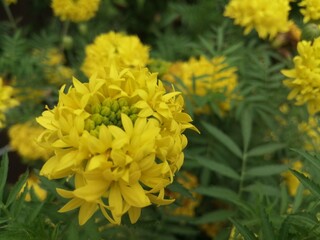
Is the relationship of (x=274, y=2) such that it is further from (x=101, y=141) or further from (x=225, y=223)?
(x=101, y=141)

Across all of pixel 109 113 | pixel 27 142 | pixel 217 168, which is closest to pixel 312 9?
pixel 217 168

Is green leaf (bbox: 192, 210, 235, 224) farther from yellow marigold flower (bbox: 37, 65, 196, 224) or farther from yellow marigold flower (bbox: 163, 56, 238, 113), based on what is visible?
yellow marigold flower (bbox: 37, 65, 196, 224)

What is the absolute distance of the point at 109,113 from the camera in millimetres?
849

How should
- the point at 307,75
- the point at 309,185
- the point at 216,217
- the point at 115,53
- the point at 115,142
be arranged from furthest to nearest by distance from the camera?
the point at 115,53 → the point at 216,217 → the point at 307,75 → the point at 309,185 → the point at 115,142

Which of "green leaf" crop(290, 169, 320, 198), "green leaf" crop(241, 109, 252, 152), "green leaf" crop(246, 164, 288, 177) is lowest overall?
"green leaf" crop(246, 164, 288, 177)

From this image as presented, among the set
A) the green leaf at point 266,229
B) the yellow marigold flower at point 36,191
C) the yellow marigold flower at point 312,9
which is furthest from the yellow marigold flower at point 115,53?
the green leaf at point 266,229

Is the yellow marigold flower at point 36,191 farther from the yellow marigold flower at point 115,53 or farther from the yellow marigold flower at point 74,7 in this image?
the yellow marigold flower at point 74,7

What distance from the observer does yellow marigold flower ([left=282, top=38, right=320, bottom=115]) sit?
1.23 metres

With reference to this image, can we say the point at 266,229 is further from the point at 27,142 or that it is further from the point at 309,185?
the point at 27,142

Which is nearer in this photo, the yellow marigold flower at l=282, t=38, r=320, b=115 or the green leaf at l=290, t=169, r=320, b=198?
the green leaf at l=290, t=169, r=320, b=198

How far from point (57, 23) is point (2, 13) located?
1.12ft

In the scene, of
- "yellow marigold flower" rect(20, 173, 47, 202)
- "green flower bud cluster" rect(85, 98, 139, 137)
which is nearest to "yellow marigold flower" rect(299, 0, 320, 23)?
"green flower bud cluster" rect(85, 98, 139, 137)

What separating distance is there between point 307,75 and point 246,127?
27 centimetres

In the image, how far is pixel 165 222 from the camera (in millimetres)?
1489
